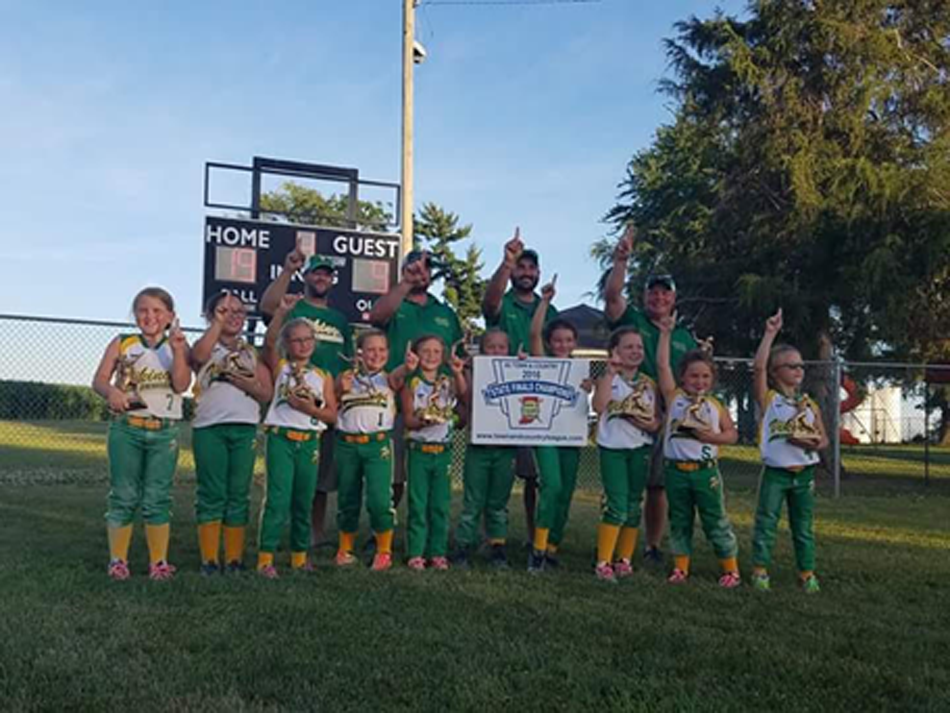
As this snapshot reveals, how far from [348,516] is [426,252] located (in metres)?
1.86

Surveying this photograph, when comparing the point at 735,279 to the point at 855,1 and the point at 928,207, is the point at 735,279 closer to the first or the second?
the point at 928,207

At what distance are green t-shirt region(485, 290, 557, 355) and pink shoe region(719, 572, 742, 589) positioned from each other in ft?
6.56

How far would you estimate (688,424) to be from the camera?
5449mm

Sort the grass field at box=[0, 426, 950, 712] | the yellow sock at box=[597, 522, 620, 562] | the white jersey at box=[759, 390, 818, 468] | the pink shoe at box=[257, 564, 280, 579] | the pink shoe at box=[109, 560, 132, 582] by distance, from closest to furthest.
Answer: the grass field at box=[0, 426, 950, 712] → the pink shoe at box=[109, 560, 132, 582] → the pink shoe at box=[257, 564, 280, 579] → the white jersey at box=[759, 390, 818, 468] → the yellow sock at box=[597, 522, 620, 562]

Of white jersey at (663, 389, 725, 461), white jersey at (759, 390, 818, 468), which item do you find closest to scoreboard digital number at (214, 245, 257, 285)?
white jersey at (663, 389, 725, 461)

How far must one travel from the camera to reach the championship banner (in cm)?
588

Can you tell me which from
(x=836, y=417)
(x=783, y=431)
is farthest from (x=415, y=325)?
(x=836, y=417)

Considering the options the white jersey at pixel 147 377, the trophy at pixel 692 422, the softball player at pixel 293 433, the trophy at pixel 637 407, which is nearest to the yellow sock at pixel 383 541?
the softball player at pixel 293 433

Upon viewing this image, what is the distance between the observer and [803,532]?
17.7ft

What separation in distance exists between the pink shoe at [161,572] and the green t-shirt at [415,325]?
185 cm

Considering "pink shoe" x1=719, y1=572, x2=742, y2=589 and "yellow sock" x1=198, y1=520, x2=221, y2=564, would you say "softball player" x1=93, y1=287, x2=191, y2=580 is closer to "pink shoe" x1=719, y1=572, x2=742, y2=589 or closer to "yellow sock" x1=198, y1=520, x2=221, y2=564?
"yellow sock" x1=198, y1=520, x2=221, y2=564

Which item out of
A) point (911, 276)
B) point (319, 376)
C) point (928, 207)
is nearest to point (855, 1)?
point (928, 207)

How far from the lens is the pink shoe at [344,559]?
5.66m

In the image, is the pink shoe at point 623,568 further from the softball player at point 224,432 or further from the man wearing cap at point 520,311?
the softball player at point 224,432
